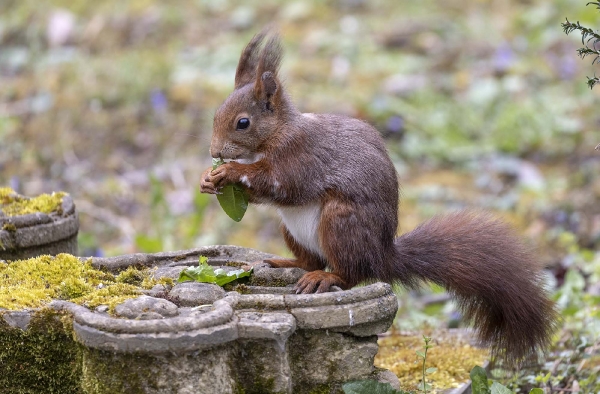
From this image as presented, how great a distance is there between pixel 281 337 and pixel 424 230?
3.07 feet

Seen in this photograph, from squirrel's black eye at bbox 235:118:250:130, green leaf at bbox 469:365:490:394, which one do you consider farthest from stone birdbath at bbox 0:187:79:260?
green leaf at bbox 469:365:490:394

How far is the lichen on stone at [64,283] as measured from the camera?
2.54 m

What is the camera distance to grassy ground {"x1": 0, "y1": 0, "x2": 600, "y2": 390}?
19.9ft

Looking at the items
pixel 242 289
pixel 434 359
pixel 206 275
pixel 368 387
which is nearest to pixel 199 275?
pixel 206 275

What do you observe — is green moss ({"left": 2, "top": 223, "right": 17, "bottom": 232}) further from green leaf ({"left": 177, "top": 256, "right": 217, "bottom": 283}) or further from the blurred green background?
the blurred green background

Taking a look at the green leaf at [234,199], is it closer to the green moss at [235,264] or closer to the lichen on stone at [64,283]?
the green moss at [235,264]

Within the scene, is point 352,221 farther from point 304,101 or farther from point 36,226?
point 304,101

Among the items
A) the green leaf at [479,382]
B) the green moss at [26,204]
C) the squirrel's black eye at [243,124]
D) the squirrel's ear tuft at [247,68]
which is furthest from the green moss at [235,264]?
the green leaf at [479,382]

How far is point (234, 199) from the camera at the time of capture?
9.64 feet

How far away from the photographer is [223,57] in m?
8.02

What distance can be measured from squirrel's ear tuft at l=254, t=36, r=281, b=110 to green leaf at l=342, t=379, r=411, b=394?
1.08 metres

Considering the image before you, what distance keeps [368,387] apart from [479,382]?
1.53 ft

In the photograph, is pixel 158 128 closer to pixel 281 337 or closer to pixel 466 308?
Result: pixel 466 308

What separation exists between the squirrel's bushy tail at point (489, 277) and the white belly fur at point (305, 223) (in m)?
0.31
